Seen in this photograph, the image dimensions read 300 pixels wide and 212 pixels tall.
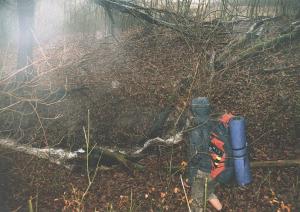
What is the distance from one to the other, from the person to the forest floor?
1.47 ft

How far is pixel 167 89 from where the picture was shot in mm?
9695

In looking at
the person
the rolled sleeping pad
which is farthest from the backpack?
the rolled sleeping pad

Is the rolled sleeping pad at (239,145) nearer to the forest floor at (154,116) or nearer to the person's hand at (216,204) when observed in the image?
the forest floor at (154,116)

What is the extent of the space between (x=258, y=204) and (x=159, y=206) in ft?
5.21

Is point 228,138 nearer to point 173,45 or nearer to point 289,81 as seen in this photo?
point 289,81

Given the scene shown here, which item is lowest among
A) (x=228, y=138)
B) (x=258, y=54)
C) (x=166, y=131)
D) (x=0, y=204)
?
(x=0, y=204)

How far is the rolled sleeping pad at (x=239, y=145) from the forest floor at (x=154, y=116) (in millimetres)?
355

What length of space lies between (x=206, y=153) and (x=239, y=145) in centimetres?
51

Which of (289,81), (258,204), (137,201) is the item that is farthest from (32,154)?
(289,81)

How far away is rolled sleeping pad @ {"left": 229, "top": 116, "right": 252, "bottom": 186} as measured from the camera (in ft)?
17.9

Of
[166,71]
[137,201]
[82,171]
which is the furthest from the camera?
[166,71]

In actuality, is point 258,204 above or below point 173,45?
below

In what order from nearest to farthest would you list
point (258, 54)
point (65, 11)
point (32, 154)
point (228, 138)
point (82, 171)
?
point (228, 138) < point (82, 171) < point (32, 154) < point (258, 54) < point (65, 11)

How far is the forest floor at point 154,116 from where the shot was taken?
6.16 m
